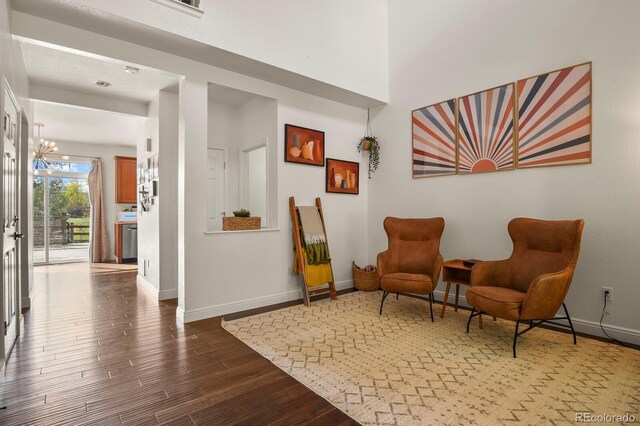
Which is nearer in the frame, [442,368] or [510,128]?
[442,368]

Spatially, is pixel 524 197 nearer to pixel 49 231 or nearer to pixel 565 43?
pixel 565 43

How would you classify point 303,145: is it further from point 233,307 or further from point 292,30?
point 233,307

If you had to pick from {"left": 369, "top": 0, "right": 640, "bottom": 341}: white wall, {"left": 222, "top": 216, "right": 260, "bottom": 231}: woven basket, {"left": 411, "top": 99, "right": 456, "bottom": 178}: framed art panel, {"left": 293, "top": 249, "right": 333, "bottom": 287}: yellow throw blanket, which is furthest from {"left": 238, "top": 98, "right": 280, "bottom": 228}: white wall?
{"left": 411, "top": 99, "right": 456, "bottom": 178}: framed art panel

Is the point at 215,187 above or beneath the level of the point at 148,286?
above

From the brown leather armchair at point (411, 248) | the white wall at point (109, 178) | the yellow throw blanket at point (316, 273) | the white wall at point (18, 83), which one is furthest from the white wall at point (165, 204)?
the white wall at point (109, 178)

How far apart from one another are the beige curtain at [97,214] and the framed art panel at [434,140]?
24.2 feet

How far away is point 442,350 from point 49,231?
344 inches

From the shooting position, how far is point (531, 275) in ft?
10.1

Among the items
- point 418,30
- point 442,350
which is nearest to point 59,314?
point 442,350

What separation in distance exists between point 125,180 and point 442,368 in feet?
26.9

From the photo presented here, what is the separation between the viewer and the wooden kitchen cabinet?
800cm

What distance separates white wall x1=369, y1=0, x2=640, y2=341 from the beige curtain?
676 centimetres

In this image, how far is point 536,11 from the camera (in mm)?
3432

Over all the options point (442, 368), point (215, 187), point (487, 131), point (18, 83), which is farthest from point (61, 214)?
point (487, 131)
